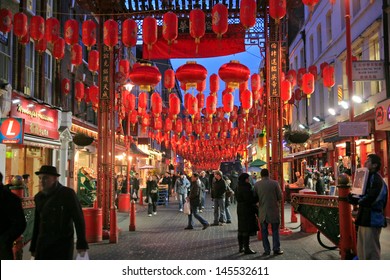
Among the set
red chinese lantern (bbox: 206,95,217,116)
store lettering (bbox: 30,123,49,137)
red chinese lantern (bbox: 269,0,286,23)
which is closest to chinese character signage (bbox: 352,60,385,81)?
red chinese lantern (bbox: 269,0,286,23)

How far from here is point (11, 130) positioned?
47.9 feet

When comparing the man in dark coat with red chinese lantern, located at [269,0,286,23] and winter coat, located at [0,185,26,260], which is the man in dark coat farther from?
red chinese lantern, located at [269,0,286,23]

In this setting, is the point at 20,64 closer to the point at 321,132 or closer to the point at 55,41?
the point at 55,41

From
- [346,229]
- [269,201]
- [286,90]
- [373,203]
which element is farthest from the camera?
[286,90]

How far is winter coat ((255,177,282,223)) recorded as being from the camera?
959 centimetres

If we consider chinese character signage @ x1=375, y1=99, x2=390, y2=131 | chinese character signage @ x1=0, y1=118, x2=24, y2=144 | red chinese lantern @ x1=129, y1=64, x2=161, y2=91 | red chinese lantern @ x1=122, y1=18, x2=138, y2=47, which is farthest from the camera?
chinese character signage @ x1=0, y1=118, x2=24, y2=144

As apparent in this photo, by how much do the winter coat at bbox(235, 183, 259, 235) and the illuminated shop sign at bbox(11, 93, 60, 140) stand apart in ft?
34.2

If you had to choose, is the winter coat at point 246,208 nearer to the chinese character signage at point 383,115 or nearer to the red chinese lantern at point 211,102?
the chinese character signage at point 383,115

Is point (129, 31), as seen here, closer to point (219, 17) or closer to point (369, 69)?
point (219, 17)

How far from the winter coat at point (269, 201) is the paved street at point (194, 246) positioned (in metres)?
Result: 0.83

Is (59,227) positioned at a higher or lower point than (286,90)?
lower

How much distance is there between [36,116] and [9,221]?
1410cm

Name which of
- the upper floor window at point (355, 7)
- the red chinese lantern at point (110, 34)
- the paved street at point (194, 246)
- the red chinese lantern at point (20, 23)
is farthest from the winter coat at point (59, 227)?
the upper floor window at point (355, 7)

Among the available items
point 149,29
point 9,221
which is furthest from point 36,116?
point 9,221
